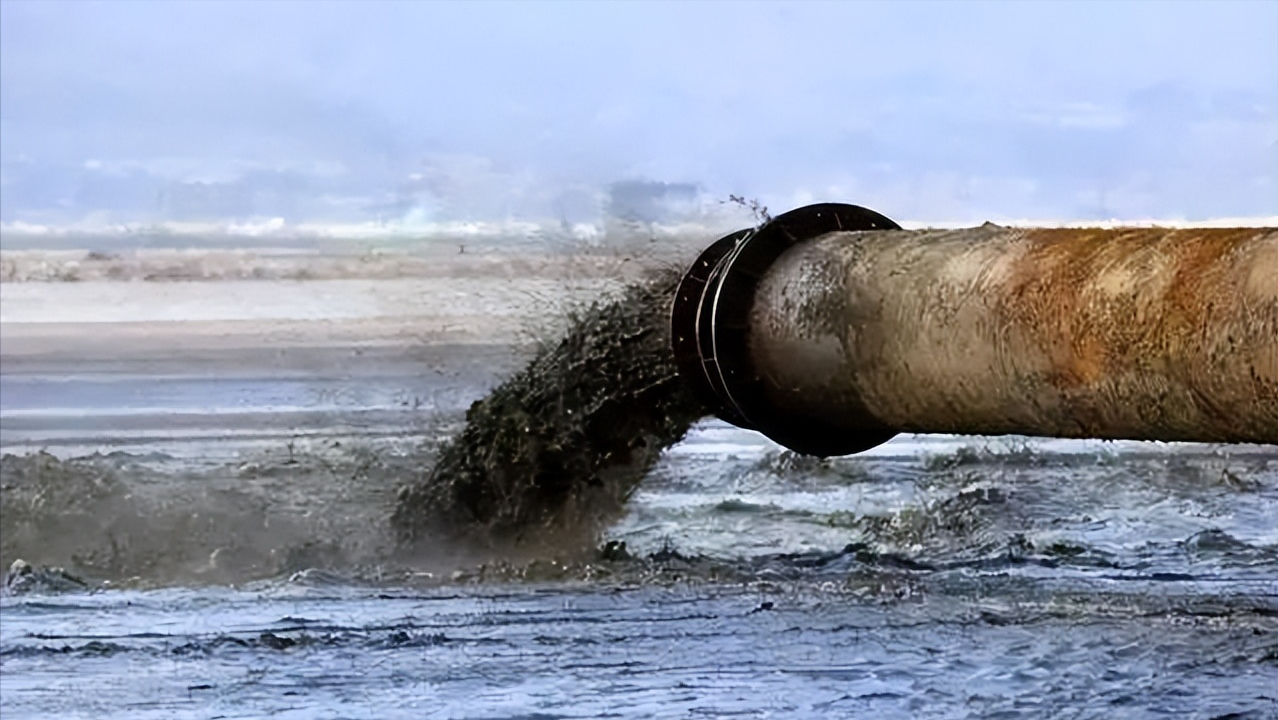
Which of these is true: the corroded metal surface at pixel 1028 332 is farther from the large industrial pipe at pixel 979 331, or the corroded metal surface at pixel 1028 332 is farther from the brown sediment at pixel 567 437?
the brown sediment at pixel 567 437

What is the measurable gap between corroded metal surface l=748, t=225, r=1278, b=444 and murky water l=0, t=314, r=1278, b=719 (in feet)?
2.27

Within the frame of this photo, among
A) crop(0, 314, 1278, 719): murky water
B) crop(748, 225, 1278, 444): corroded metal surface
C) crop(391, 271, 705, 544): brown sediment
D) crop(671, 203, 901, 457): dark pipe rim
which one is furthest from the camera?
crop(391, 271, 705, 544): brown sediment

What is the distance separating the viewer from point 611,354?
2.13 m

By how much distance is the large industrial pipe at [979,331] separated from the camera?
0.90m

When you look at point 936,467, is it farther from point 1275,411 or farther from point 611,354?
point 1275,411

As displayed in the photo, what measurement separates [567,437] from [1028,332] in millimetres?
1206

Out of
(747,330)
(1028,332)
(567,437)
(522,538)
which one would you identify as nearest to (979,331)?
(1028,332)

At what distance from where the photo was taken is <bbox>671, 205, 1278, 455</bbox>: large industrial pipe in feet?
2.94

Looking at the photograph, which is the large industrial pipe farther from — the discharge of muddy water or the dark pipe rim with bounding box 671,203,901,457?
the discharge of muddy water

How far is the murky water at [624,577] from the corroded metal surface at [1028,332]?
692mm

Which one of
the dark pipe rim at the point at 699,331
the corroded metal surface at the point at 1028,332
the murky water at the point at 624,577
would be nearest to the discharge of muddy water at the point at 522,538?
the murky water at the point at 624,577

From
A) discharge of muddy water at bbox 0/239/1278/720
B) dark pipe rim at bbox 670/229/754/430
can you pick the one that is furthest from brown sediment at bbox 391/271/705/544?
dark pipe rim at bbox 670/229/754/430

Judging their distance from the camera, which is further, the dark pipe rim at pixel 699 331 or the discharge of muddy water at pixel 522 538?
the discharge of muddy water at pixel 522 538

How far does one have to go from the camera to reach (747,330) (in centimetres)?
128
